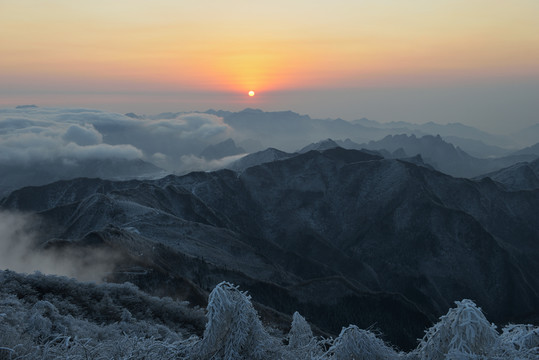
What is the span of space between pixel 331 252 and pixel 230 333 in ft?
558

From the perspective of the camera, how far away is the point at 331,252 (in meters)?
177

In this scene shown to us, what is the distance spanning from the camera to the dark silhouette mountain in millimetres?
99438

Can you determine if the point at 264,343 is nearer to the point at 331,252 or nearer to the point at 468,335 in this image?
the point at 468,335

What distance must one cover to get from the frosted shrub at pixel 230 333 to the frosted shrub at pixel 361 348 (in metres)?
→ 1.93

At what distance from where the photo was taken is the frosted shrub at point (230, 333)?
1157cm

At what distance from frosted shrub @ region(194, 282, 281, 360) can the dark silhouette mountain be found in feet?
185

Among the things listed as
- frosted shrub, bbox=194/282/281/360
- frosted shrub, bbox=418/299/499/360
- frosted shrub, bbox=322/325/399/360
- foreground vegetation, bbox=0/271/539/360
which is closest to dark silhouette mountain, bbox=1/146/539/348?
foreground vegetation, bbox=0/271/539/360

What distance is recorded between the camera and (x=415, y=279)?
16438 cm

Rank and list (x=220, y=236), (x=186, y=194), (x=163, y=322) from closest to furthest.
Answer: (x=163, y=322)
(x=220, y=236)
(x=186, y=194)

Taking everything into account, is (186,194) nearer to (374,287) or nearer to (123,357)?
(374,287)

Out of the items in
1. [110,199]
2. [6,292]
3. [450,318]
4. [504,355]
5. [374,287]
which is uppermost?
[450,318]

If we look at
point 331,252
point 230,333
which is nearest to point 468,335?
point 230,333

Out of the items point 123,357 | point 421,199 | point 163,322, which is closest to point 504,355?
point 123,357

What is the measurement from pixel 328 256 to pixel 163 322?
150 meters
